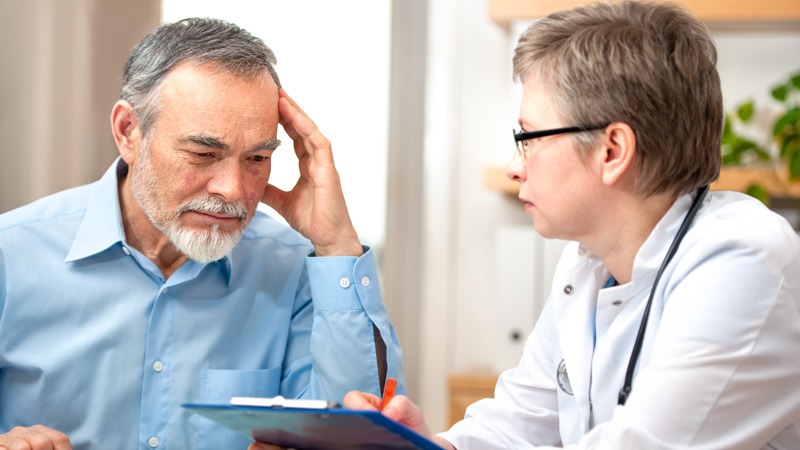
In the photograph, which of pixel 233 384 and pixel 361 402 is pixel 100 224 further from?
pixel 361 402

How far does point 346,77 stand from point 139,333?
2.00 meters

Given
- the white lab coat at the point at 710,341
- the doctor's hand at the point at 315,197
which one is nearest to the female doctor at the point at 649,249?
the white lab coat at the point at 710,341

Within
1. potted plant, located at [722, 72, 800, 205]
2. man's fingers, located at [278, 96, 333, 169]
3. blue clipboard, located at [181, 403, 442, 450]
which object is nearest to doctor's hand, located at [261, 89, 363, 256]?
man's fingers, located at [278, 96, 333, 169]

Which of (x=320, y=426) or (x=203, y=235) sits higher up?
(x=203, y=235)

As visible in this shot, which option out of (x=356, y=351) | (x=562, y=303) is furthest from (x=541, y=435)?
(x=356, y=351)

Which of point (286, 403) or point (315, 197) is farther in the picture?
point (315, 197)

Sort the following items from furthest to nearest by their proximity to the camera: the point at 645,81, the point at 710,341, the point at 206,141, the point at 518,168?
the point at 206,141 → the point at 518,168 → the point at 645,81 → the point at 710,341

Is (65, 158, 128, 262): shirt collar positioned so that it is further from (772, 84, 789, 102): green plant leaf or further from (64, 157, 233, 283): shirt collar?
(772, 84, 789, 102): green plant leaf

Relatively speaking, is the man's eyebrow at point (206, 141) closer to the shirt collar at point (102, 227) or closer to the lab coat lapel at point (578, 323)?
the shirt collar at point (102, 227)

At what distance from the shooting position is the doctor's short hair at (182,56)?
5.73 feet

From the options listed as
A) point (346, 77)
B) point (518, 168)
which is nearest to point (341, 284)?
point (518, 168)

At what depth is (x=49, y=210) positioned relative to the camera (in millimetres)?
1833

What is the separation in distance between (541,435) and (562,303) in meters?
0.26

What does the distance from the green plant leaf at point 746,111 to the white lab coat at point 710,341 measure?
2.17 meters
